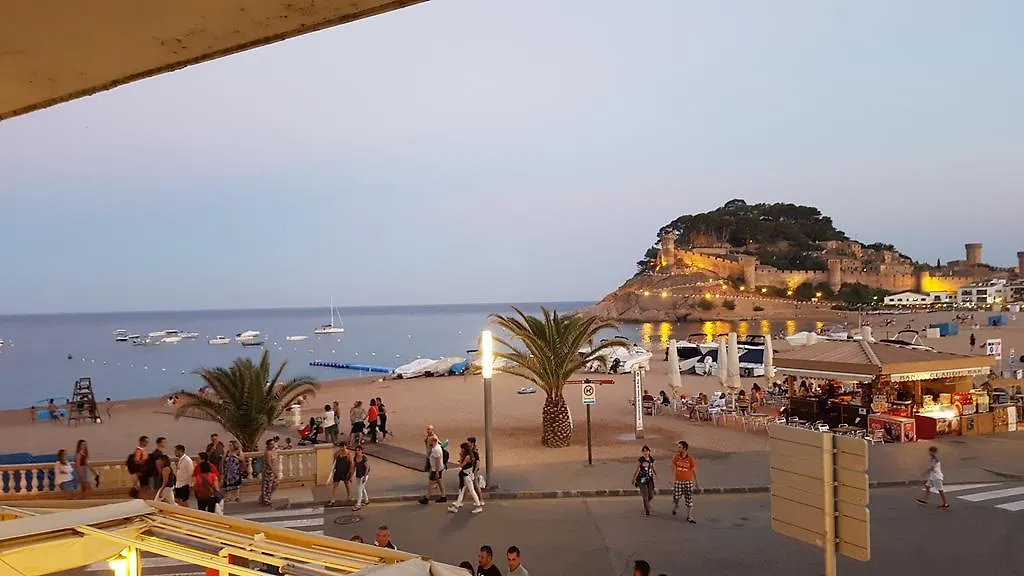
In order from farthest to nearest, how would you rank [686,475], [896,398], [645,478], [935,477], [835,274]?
[835,274]
[896,398]
[935,477]
[645,478]
[686,475]

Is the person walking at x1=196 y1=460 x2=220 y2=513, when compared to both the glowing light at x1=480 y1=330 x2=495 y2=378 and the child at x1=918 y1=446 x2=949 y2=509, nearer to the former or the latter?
the glowing light at x1=480 y1=330 x2=495 y2=378

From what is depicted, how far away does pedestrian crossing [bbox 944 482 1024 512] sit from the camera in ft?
38.2

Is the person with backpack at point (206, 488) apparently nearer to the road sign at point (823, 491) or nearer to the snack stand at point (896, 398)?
the road sign at point (823, 491)

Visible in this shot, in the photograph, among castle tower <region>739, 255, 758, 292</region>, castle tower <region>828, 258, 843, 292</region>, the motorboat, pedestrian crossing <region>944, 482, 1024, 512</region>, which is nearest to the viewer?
pedestrian crossing <region>944, 482, 1024, 512</region>

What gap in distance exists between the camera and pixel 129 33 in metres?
2.21

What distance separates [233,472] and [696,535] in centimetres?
857

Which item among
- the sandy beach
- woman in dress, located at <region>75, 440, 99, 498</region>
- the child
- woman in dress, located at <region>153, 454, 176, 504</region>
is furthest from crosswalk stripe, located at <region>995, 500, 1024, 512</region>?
woman in dress, located at <region>75, 440, 99, 498</region>

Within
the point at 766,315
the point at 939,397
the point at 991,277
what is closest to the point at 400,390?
the point at 939,397

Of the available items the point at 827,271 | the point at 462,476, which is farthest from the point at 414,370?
the point at 827,271

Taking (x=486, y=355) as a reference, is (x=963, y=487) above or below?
below

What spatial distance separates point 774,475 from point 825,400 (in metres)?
16.0

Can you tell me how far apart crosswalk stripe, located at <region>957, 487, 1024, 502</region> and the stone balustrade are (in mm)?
12277

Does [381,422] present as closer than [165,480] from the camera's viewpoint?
No

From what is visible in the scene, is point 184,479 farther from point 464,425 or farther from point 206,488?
point 464,425
